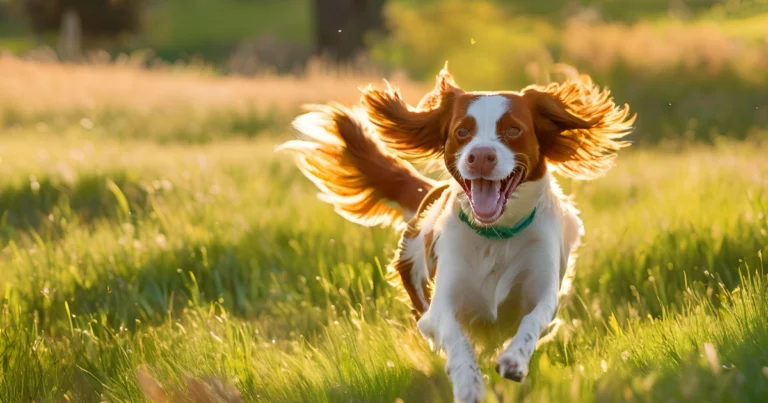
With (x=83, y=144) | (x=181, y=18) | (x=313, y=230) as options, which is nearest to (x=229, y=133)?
(x=83, y=144)

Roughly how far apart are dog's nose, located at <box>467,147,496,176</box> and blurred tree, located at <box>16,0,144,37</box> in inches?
1159

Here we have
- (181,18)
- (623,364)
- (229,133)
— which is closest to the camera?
(623,364)

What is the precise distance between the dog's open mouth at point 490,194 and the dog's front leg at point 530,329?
1.12ft

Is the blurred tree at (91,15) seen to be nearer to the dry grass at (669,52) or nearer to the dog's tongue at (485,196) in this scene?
the dry grass at (669,52)

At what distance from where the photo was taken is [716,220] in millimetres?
4910

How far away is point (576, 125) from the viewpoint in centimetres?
355

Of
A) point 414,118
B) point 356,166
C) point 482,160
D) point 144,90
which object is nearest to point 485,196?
point 482,160

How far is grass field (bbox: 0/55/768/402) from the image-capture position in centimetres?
304

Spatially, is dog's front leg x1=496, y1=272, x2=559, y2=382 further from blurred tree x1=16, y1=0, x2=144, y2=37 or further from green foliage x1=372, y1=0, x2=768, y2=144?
blurred tree x1=16, y1=0, x2=144, y2=37

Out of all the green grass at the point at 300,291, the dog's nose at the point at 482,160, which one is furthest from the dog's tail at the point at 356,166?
the dog's nose at the point at 482,160

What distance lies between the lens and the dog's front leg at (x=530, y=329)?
2.78 meters

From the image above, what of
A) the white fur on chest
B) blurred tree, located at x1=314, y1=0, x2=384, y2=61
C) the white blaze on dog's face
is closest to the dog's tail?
the white fur on chest

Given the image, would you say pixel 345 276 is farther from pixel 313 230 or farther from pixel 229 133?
pixel 229 133

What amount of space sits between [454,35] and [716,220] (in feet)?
48.2
